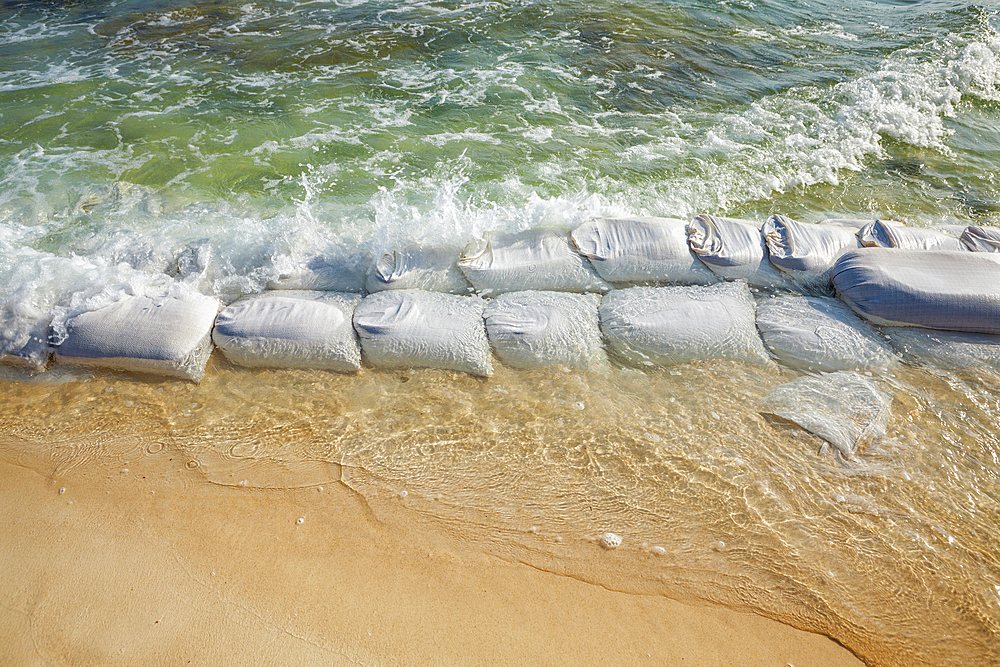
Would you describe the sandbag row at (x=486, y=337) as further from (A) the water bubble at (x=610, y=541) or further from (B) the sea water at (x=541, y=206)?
(A) the water bubble at (x=610, y=541)

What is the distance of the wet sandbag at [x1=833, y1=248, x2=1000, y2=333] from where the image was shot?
8.30 ft

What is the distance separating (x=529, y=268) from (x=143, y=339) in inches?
73.3

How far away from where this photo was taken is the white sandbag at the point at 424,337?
8.26 ft

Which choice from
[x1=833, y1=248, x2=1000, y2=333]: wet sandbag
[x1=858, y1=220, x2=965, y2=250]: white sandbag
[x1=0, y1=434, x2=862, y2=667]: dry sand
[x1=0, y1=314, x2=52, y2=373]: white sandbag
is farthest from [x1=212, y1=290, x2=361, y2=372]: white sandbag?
[x1=858, y1=220, x2=965, y2=250]: white sandbag

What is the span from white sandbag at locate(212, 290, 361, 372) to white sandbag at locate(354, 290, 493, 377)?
9 cm

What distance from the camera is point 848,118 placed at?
495 centimetres

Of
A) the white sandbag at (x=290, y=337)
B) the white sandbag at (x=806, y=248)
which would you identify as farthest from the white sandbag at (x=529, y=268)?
the white sandbag at (x=806, y=248)

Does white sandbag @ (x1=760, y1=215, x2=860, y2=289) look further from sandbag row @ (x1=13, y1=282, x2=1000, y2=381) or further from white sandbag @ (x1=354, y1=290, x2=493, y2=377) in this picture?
white sandbag @ (x1=354, y1=290, x2=493, y2=377)

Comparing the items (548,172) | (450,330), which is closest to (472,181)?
(548,172)

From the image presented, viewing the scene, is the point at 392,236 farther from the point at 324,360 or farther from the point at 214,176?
the point at 214,176

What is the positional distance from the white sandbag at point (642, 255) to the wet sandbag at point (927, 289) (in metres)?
0.70

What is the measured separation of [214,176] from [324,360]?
8.32ft

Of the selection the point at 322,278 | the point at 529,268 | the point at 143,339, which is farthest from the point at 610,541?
the point at 143,339

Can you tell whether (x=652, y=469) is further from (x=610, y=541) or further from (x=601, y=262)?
(x=601, y=262)
